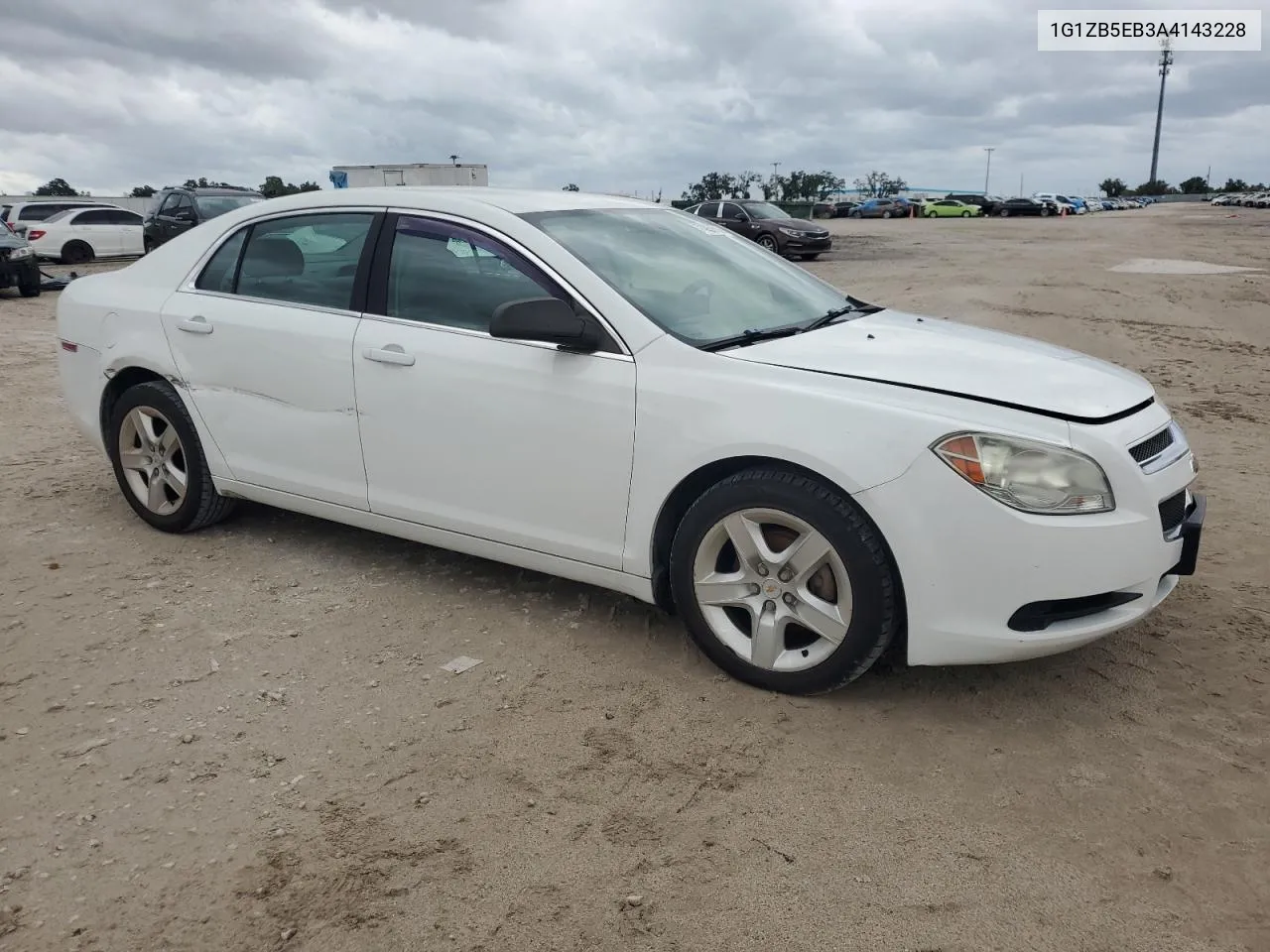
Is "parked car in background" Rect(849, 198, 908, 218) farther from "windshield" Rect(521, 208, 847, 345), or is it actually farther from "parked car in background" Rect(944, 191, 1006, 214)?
"windshield" Rect(521, 208, 847, 345)

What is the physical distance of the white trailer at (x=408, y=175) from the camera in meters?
17.8

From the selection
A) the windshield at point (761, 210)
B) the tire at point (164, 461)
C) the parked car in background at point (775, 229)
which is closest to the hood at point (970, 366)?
the tire at point (164, 461)

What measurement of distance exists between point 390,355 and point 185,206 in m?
18.9

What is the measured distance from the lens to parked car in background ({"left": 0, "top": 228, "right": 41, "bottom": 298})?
16328 mm

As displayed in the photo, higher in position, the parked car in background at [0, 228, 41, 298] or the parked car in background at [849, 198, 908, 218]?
the parked car in background at [849, 198, 908, 218]

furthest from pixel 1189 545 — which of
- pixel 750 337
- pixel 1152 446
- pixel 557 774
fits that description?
pixel 557 774

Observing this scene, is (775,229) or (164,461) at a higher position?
(775,229)

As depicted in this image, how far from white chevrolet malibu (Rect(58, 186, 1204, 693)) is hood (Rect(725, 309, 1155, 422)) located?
0.05ft

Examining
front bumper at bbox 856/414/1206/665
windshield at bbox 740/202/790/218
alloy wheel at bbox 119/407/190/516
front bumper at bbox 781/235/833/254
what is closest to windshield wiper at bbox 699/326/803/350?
front bumper at bbox 856/414/1206/665

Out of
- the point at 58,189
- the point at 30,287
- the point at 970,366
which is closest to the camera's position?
the point at 970,366

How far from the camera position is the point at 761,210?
25156 millimetres

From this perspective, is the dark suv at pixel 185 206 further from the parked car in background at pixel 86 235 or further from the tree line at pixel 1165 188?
the tree line at pixel 1165 188

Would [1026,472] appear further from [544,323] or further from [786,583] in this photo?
[544,323]

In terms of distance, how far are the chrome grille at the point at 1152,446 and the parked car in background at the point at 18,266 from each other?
17729 millimetres
